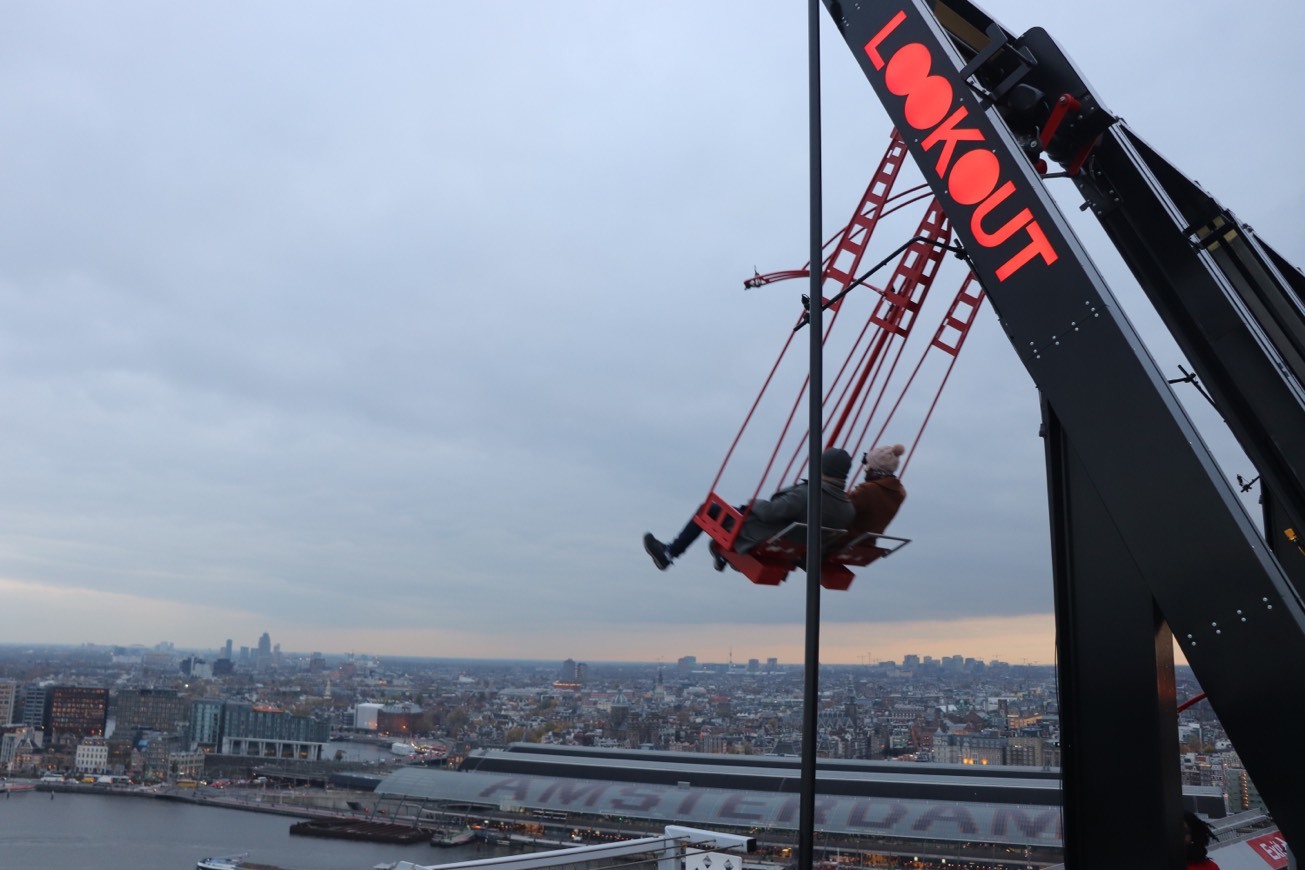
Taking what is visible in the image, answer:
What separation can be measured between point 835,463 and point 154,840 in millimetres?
23795

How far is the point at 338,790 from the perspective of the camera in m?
26.7

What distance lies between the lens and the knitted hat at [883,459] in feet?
13.2

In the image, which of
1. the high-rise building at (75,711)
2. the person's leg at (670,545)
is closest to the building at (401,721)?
the high-rise building at (75,711)

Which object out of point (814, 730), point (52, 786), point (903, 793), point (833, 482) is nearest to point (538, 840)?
point (903, 793)

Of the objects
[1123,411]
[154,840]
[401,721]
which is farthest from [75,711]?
[1123,411]

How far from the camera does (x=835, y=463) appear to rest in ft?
12.9

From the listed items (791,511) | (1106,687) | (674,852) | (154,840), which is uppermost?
(791,511)

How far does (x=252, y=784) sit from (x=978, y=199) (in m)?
34.9

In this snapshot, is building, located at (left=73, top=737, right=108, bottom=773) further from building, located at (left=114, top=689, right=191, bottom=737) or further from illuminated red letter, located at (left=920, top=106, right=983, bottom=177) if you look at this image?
illuminated red letter, located at (left=920, top=106, right=983, bottom=177)

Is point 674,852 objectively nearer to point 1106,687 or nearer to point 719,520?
point 719,520

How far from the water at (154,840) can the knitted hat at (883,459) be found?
491 inches

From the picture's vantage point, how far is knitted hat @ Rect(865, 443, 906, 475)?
403cm

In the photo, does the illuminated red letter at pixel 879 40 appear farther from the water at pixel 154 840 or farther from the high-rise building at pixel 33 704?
the high-rise building at pixel 33 704

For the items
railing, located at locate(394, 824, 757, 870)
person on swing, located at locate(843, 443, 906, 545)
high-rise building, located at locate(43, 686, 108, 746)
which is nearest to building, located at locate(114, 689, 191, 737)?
high-rise building, located at locate(43, 686, 108, 746)
